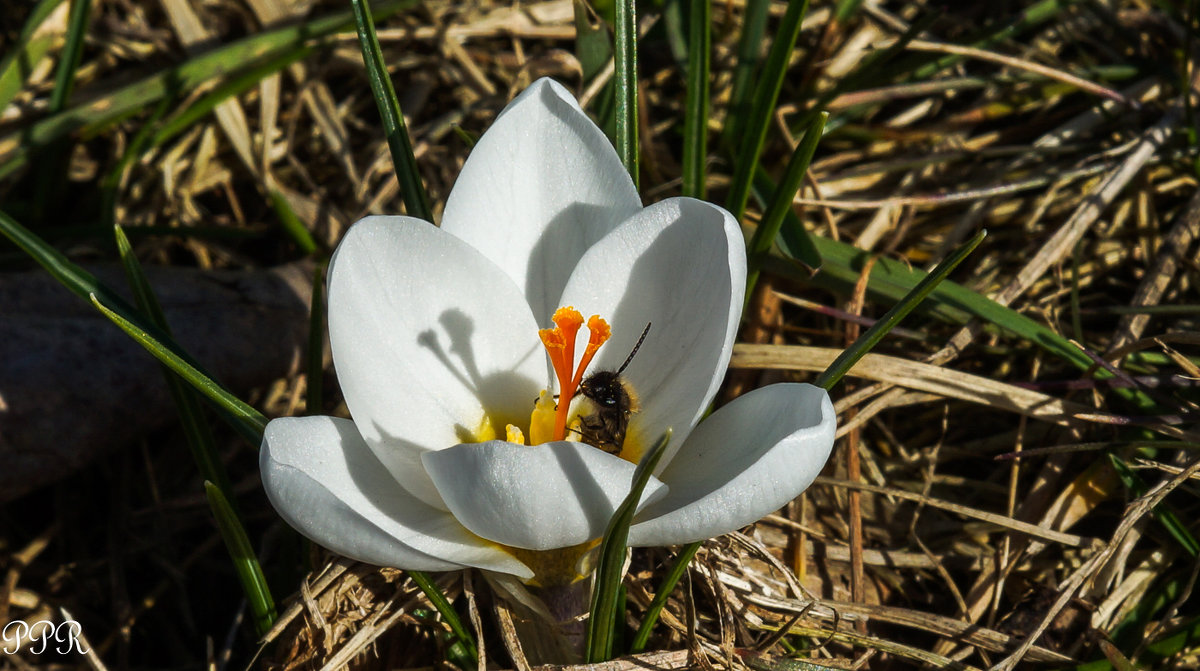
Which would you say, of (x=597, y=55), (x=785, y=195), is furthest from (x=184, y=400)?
(x=597, y=55)

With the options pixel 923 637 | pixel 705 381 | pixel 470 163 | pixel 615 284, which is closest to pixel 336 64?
pixel 470 163

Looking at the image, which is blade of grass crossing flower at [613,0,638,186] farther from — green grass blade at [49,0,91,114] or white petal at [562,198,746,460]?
green grass blade at [49,0,91,114]

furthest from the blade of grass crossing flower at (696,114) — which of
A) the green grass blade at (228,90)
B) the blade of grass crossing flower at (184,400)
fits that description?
the green grass blade at (228,90)

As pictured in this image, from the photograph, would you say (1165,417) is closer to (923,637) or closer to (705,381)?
(923,637)

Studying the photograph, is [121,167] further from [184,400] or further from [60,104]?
[184,400]

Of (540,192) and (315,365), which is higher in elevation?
(540,192)
